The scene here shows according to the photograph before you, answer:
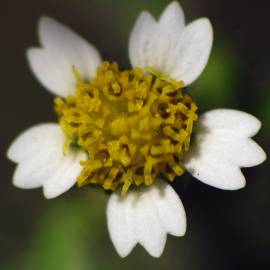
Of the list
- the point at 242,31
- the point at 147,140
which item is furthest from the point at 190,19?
the point at 147,140

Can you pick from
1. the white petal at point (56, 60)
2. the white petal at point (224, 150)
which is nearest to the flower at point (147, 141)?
the white petal at point (224, 150)

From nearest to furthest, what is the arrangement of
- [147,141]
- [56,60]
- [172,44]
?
[147,141] → [172,44] → [56,60]

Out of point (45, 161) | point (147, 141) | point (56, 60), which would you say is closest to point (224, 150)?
point (147, 141)

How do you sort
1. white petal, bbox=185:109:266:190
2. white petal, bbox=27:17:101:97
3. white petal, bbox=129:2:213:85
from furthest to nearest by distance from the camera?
white petal, bbox=27:17:101:97, white petal, bbox=129:2:213:85, white petal, bbox=185:109:266:190

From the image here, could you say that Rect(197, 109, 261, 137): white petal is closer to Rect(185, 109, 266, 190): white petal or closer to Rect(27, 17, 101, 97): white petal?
Rect(185, 109, 266, 190): white petal

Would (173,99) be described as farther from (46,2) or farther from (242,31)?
(46,2)

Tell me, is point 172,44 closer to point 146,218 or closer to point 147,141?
Answer: point 147,141

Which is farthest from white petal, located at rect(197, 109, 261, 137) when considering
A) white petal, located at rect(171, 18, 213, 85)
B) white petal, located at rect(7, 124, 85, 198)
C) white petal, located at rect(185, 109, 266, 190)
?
white petal, located at rect(7, 124, 85, 198)
